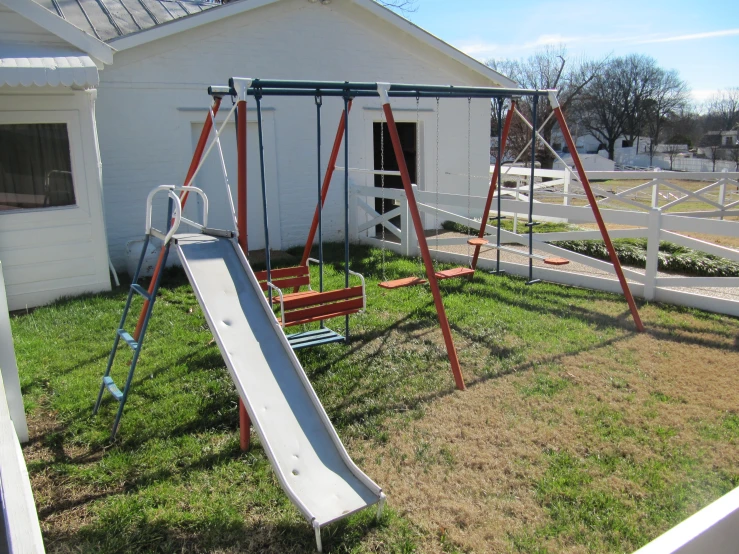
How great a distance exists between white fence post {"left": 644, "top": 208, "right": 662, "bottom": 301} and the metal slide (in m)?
5.01

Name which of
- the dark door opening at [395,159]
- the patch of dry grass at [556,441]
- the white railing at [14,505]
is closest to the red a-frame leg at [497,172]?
the patch of dry grass at [556,441]

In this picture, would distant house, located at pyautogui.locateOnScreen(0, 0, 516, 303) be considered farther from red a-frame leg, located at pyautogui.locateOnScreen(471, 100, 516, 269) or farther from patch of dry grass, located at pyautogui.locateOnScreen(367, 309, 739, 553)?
patch of dry grass, located at pyautogui.locateOnScreen(367, 309, 739, 553)

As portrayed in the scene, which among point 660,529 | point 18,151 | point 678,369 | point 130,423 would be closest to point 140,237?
point 18,151

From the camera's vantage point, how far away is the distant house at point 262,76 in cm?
890

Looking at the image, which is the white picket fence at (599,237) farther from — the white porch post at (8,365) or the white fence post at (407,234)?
the white porch post at (8,365)

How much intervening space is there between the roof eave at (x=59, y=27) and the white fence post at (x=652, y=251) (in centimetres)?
711

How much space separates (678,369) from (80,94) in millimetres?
7448

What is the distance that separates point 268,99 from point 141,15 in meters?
2.34

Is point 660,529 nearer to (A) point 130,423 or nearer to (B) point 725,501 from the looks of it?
(B) point 725,501

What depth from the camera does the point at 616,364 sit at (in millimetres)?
5453

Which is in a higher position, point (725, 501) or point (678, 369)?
point (725, 501)

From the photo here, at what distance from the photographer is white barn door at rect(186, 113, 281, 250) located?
32.0ft

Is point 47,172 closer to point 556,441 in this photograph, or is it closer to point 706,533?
point 556,441

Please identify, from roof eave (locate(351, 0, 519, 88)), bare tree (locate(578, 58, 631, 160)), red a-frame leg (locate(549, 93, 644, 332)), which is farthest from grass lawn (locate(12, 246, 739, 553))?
bare tree (locate(578, 58, 631, 160))
